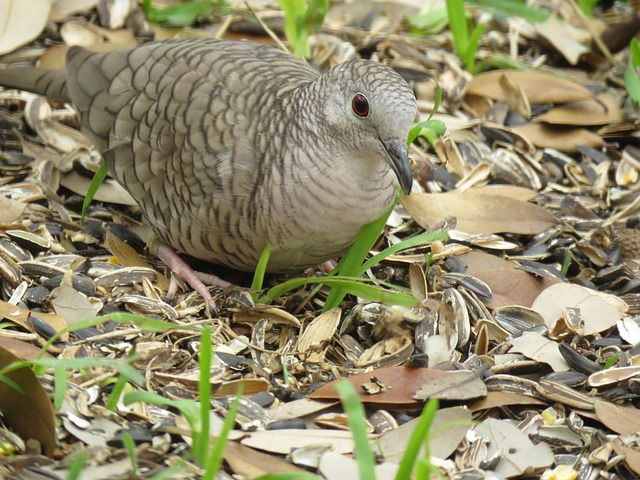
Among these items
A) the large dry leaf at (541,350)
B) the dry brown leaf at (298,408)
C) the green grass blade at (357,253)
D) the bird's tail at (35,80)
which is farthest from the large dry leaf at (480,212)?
the bird's tail at (35,80)

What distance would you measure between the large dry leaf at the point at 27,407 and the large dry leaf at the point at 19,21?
2.55 m

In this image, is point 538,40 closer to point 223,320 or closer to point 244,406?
point 223,320

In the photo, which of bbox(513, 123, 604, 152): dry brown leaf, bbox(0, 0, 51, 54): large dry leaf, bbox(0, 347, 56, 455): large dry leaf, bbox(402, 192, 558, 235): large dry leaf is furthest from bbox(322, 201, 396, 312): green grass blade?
bbox(0, 0, 51, 54): large dry leaf

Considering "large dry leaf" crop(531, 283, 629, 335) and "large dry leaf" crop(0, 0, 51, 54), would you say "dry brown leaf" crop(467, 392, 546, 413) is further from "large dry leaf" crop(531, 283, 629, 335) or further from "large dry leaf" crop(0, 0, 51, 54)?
"large dry leaf" crop(0, 0, 51, 54)

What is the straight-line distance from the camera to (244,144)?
12.8ft

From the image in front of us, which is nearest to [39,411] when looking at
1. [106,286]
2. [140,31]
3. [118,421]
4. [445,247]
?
[118,421]

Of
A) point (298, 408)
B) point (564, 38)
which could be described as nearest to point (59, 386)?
point (298, 408)

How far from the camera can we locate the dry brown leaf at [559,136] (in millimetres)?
5270

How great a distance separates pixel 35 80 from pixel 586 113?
2965 mm

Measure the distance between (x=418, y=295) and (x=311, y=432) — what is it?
3.18 ft

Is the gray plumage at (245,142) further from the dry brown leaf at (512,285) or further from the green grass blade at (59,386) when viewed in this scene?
the green grass blade at (59,386)

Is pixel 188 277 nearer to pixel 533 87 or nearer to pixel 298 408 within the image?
pixel 298 408

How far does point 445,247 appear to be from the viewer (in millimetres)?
4445

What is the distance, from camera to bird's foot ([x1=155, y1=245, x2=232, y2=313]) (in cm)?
412
